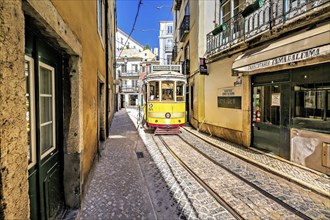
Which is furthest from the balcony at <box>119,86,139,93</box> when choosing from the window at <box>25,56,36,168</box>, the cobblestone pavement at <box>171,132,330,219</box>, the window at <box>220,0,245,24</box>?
the window at <box>25,56,36,168</box>

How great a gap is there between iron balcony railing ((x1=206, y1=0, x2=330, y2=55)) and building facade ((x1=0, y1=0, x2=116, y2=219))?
5.18 meters

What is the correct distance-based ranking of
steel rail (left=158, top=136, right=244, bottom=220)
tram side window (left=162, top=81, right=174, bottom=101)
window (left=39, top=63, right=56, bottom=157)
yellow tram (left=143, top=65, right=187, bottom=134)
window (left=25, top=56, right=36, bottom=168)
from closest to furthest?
window (left=25, top=56, right=36, bottom=168)
window (left=39, top=63, right=56, bottom=157)
steel rail (left=158, top=136, right=244, bottom=220)
yellow tram (left=143, top=65, right=187, bottom=134)
tram side window (left=162, top=81, right=174, bottom=101)

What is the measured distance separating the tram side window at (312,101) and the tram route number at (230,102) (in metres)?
2.26

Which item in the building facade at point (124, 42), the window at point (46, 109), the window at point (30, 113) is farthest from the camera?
the building facade at point (124, 42)

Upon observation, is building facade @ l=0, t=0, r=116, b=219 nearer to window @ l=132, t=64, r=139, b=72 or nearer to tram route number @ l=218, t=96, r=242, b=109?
tram route number @ l=218, t=96, r=242, b=109

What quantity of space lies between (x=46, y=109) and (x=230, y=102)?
6919 millimetres

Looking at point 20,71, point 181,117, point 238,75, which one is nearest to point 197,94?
point 181,117

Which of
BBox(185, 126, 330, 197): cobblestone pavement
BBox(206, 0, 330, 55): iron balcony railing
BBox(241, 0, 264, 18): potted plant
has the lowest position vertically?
BBox(185, 126, 330, 197): cobblestone pavement

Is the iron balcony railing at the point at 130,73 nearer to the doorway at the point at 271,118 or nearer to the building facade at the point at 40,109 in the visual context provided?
the doorway at the point at 271,118

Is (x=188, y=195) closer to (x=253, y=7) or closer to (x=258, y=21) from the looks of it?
(x=258, y=21)

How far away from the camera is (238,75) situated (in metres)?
7.11

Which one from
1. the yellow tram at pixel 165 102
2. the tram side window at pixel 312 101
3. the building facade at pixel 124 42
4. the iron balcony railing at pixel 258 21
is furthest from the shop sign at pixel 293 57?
the building facade at pixel 124 42

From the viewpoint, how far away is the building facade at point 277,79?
4348 millimetres

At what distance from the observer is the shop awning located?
12.4ft
